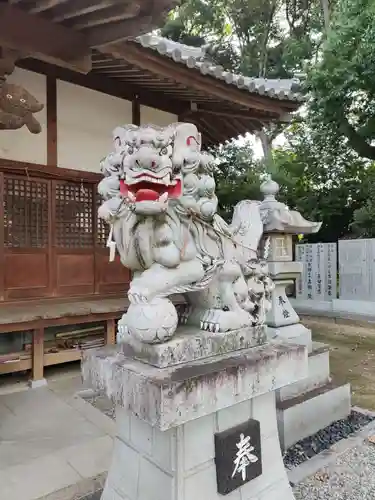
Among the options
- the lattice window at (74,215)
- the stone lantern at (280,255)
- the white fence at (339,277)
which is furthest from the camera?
the white fence at (339,277)

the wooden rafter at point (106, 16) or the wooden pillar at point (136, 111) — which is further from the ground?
the wooden pillar at point (136, 111)

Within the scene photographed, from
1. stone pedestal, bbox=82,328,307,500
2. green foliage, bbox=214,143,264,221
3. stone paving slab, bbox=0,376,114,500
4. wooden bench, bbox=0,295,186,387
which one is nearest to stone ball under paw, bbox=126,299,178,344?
stone pedestal, bbox=82,328,307,500

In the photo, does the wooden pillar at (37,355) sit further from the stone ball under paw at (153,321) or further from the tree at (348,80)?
the tree at (348,80)

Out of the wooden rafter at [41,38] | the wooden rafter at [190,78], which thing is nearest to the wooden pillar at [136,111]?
the wooden rafter at [190,78]

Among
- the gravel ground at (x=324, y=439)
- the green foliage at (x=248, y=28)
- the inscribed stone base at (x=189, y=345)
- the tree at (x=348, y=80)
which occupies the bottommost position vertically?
the gravel ground at (x=324, y=439)

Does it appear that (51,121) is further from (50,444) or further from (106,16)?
(50,444)

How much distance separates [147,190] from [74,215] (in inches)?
156

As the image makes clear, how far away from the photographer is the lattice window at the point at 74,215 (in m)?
5.32

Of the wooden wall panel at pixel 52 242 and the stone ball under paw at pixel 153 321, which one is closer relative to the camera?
the stone ball under paw at pixel 153 321

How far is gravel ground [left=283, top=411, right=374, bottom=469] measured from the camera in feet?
10.2

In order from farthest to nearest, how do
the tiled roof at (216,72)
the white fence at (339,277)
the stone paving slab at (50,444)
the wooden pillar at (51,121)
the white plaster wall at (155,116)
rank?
the white fence at (339,277), the white plaster wall at (155,116), the wooden pillar at (51,121), the tiled roof at (216,72), the stone paving slab at (50,444)

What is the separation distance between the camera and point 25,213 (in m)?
5.00

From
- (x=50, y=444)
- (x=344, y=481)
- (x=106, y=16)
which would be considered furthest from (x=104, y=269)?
(x=344, y=481)

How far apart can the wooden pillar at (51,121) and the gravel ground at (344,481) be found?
181 inches
